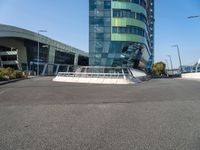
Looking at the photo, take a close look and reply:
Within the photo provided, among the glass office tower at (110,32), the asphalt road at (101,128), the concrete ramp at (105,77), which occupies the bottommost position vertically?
the asphalt road at (101,128)

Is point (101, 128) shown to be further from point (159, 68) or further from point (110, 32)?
point (159, 68)

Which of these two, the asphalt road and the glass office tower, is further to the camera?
the glass office tower

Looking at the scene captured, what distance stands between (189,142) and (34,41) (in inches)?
3214

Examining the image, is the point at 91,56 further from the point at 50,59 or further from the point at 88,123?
the point at 88,123

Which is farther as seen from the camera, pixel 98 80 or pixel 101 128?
pixel 98 80

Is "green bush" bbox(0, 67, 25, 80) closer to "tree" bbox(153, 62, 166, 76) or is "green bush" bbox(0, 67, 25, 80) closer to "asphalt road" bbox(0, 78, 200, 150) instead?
"asphalt road" bbox(0, 78, 200, 150)

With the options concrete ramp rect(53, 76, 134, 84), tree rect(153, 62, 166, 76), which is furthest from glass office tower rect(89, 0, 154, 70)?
tree rect(153, 62, 166, 76)

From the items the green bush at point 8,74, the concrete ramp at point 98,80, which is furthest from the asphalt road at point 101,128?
the green bush at point 8,74

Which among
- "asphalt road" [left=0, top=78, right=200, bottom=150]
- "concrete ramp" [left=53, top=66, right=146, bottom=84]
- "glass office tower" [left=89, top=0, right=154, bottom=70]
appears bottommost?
"asphalt road" [left=0, top=78, right=200, bottom=150]

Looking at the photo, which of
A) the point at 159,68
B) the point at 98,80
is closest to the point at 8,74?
the point at 98,80

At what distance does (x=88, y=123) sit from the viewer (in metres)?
7.54

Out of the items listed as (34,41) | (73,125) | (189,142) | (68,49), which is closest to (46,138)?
(73,125)

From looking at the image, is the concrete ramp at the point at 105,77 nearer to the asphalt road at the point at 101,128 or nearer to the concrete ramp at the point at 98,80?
the concrete ramp at the point at 98,80

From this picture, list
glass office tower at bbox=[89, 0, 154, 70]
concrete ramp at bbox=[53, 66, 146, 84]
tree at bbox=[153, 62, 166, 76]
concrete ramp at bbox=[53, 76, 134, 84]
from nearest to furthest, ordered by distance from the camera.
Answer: concrete ramp at bbox=[53, 76, 134, 84]
concrete ramp at bbox=[53, 66, 146, 84]
glass office tower at bbox=[89, 0, 154, 70]
tree at bbox=[153, 62, 166, 76]
